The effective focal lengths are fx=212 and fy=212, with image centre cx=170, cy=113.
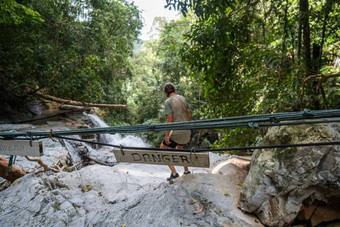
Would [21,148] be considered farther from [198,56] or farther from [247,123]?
[198,56]

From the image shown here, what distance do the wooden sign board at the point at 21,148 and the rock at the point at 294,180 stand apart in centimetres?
214

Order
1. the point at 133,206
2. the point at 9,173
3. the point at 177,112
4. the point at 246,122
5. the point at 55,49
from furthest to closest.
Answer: the point at 55,49 < the point at 177,112 < the point at 9,173 < the point at 133,206 < the point at 246,122

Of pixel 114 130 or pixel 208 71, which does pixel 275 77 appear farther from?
pixel 114 130

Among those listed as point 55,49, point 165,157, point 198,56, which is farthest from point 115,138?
point 165,157

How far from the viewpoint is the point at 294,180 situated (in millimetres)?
2025

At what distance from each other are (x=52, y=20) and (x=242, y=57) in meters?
8.17

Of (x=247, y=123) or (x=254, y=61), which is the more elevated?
(x=254, y=61)

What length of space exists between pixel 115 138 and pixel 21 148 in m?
10.3

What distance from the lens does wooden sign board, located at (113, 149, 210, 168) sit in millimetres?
1650

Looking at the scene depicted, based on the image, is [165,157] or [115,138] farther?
[115,138]

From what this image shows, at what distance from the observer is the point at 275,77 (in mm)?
3611

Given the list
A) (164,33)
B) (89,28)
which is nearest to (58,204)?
(89,28)

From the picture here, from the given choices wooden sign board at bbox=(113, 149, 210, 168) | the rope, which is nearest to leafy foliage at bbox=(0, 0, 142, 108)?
the rope

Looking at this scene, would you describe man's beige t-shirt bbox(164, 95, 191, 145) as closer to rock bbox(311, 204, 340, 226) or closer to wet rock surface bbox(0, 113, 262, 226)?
wet rock surface bbox(0, 113, 262, 226)
